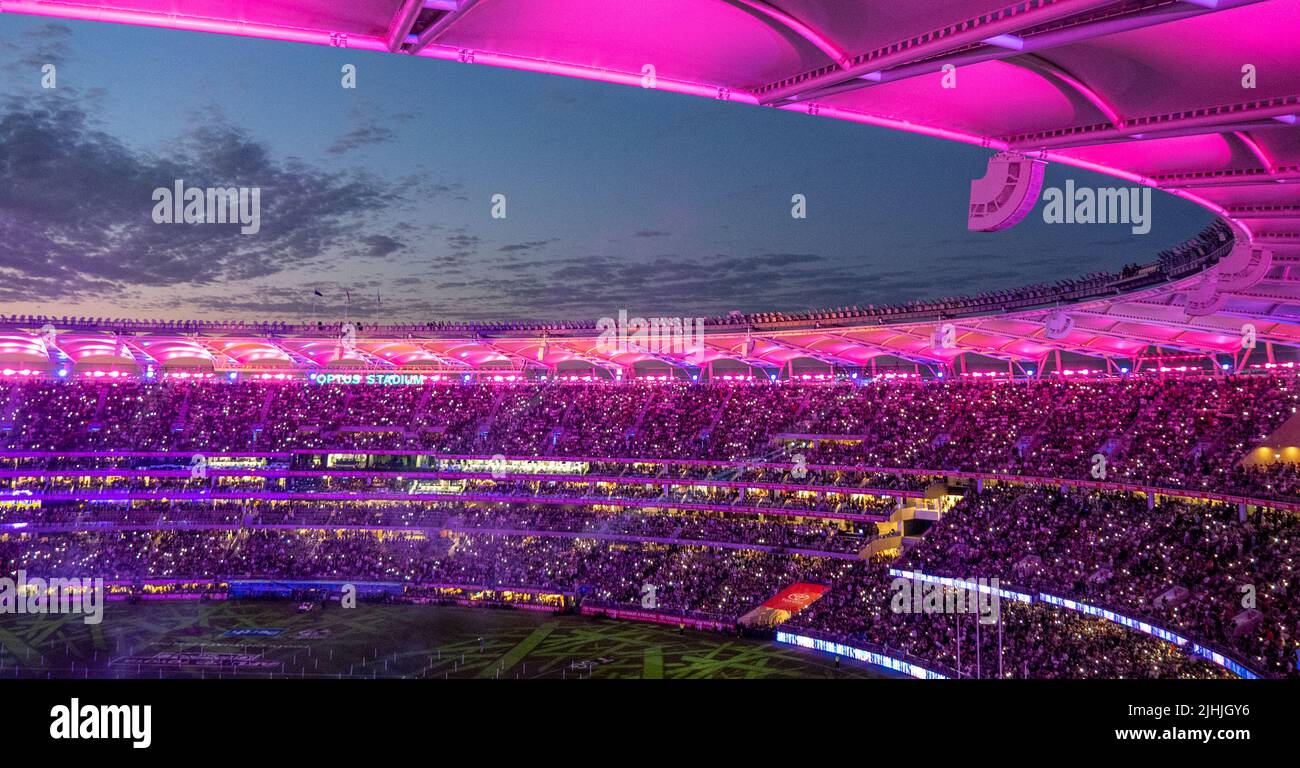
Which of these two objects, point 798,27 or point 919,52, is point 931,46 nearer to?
point 919,52

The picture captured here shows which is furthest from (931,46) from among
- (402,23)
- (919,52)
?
(402,23)

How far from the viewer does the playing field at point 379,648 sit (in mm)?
36906

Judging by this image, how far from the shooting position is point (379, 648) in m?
41.5

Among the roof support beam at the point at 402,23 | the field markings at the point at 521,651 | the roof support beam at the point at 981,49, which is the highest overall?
the roof support beam at the point at 402,23

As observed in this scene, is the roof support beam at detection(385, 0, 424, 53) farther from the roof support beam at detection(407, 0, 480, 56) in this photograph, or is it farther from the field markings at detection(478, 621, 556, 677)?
the field markings at detection(478, 621, 556, 677)

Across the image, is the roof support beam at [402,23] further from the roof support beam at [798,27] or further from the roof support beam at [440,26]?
the roof support beam at [798,27]

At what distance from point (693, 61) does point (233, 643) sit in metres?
41.6

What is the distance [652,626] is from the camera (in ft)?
152

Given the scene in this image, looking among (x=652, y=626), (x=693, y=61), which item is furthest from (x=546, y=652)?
(x=693, y=61)

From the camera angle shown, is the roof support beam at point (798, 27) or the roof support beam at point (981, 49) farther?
the roof support beam at point (798, 27)

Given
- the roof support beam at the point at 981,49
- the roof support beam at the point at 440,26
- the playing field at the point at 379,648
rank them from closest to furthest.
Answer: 1. the roof support beam at the point at 981,49
2. the roof support beam at the point at 440,26
3. the playing field at the point at 379,648

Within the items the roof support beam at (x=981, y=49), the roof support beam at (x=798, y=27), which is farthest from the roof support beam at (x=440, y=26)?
the roof support beam at (x=981, y=49)

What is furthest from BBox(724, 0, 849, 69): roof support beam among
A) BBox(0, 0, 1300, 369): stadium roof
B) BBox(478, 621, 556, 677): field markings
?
BBox(478, 621, 556, 677): field markings

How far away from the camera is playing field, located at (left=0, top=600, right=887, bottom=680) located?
36.9 m
